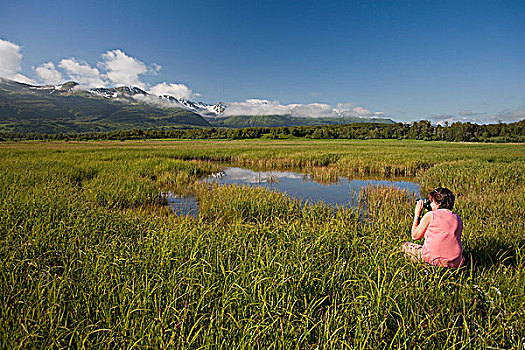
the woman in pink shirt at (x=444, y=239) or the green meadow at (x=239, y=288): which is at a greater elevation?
the woman in pink shirt at (x=444, y=239)

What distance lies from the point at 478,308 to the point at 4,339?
5.54 metres

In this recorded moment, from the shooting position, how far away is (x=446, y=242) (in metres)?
4.00

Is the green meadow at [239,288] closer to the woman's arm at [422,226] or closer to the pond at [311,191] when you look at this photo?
the woman's arm at [422,226]

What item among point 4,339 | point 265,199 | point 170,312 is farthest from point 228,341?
point 265,199

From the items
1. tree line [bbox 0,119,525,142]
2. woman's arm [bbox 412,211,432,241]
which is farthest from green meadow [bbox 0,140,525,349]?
tree line [bbox 0,119,525,142]

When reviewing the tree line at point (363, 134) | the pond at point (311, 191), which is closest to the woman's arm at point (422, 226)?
the pond at point (311, 191)

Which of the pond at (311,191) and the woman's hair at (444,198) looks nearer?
the woman's hair at (444,198)

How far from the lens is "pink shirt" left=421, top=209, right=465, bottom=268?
3.97m

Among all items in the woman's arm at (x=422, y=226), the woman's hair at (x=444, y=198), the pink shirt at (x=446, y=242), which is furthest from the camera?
the woman's arm at (x=422, y=226)

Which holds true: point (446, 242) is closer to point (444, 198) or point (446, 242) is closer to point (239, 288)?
point (444, 198)

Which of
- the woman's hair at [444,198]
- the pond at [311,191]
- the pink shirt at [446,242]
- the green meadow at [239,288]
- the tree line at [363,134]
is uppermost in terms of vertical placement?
the tree line at [363,134]

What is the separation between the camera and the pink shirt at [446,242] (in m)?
3.97

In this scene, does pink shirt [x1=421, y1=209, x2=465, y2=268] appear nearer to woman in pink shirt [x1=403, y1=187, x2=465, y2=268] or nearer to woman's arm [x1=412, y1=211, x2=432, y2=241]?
woman in pink shirt [x1=403, y1=187, x2=465, y2=268]

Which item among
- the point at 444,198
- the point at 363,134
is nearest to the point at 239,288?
the point at 444,198
